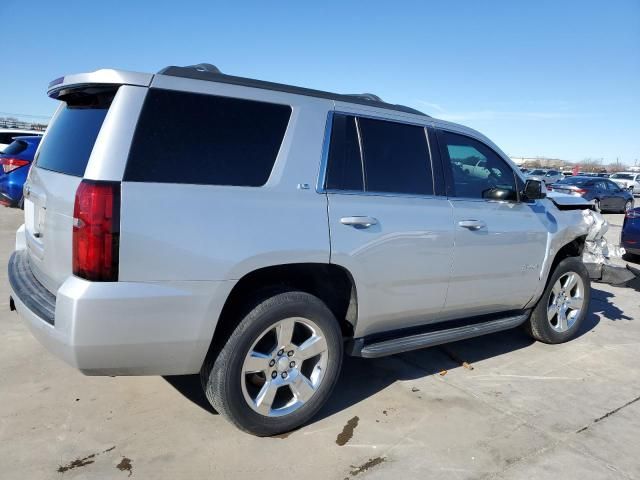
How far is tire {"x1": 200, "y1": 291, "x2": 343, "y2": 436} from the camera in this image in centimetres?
277

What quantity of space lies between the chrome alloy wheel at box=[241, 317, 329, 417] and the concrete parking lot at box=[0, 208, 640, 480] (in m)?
0.22

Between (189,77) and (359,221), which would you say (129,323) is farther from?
(359,221)

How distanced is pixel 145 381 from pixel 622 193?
23471mm

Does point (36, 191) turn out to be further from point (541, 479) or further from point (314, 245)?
point (541, 479)

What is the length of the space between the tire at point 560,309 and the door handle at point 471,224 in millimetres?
1352

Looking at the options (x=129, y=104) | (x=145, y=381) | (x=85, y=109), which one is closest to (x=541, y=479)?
(x=145, y=381)

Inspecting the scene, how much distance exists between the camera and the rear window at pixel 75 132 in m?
2.68

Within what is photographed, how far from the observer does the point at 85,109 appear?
289cm

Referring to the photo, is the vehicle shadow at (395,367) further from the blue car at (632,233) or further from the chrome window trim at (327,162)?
the blue car at (632,233)

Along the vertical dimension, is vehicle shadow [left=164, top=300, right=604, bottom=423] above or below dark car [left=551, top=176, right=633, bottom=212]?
below

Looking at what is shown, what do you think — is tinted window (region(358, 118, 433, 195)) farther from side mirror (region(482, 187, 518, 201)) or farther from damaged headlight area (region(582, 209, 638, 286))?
damaged headlight area (region(582, 209, 638, 286))

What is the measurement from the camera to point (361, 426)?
3.21 m

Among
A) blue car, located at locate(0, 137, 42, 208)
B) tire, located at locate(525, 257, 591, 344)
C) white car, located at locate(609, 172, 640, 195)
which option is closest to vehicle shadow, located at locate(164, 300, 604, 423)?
tire, located at locate(525, 257, 591, 344)

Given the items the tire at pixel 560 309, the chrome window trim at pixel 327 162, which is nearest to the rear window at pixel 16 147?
the chrome window trim at pixel 327 162
